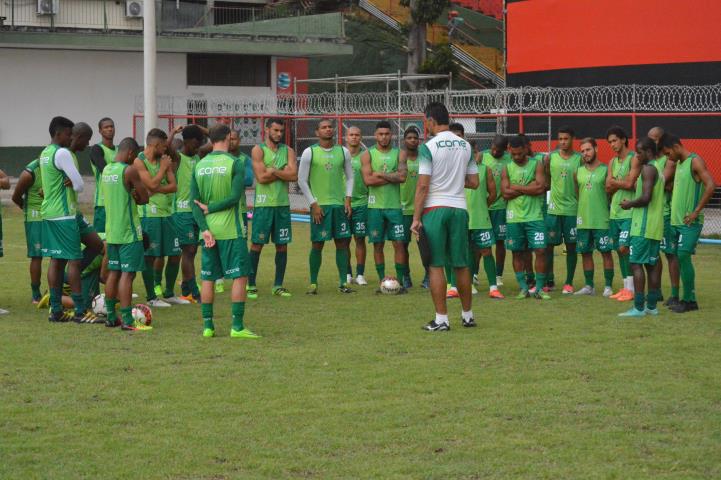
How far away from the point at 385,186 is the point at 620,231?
303 cm

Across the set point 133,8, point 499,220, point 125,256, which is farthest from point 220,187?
point 133,8

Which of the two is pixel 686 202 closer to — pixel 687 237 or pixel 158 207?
pixel 687 237

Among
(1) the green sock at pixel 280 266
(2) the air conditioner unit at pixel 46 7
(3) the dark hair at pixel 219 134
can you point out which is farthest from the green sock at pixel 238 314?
(2) the air conditioner unit at pixel 46 7

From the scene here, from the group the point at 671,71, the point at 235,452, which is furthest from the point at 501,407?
the point at 671,71

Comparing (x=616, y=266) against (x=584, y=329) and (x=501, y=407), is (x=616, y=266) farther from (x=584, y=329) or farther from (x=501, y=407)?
(x=501, y=407)

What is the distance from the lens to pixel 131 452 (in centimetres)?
735

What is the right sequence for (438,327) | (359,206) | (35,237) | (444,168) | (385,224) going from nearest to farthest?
(444,168) → (438,327) → (35,237) → (385,224) → (359,206)

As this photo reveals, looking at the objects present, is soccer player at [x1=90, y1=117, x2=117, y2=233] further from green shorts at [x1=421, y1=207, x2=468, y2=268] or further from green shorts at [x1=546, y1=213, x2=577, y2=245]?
green shorts at [x1=546, y1=213, x2=577, y2=245]

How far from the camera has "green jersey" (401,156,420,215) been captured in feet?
50.5

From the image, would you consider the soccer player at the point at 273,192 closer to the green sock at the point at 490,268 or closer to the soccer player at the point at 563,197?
the green sock at the point at 490,268

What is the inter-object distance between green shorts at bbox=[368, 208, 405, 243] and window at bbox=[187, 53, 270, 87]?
27.0 m

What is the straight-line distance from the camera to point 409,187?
51.1 ft

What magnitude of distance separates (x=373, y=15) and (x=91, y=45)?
16853 millimetres

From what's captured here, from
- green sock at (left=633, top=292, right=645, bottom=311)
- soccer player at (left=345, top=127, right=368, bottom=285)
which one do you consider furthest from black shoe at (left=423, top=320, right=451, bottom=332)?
soccer player at (left=345, top=127, right=368, bottom=285)
